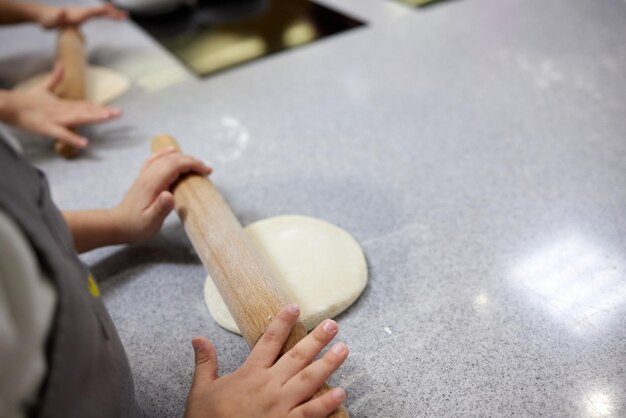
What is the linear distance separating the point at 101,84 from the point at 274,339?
3.03ft

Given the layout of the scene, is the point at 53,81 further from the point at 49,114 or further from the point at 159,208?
the point at 159,208

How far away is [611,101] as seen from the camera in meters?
0.92

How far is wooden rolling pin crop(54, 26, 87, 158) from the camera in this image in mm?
964

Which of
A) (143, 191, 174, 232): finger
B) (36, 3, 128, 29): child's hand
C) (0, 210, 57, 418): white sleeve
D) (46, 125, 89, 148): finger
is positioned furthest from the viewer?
(36, 3, 128, 29): child's hand

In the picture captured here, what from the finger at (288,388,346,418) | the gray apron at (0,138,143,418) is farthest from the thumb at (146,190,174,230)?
the finger at (288,388,346,418)

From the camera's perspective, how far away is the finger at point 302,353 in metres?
0.48

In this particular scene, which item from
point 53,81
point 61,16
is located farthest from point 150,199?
point 61,16

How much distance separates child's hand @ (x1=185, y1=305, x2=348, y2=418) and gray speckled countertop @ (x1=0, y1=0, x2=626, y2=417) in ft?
0.26

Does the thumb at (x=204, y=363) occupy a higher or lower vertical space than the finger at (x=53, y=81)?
lower

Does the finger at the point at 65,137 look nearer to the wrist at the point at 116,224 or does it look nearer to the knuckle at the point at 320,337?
the wrist at the point at 116,224

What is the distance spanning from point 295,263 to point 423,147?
1.18ft

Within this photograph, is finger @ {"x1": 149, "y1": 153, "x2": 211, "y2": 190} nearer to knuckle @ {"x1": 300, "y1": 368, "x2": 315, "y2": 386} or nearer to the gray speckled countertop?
the gray speckled countertop

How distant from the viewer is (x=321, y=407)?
449 millimetres

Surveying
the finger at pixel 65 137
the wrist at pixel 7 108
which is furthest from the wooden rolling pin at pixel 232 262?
the wrist at pixel 7 108
